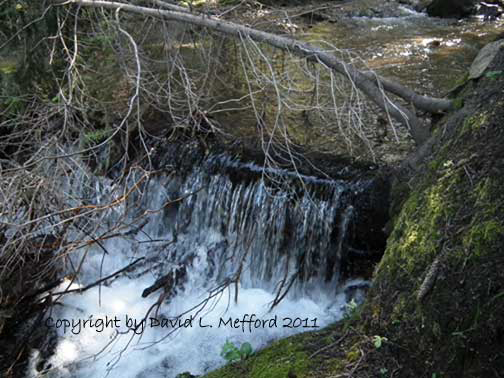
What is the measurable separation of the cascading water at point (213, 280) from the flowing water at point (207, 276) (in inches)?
0.4

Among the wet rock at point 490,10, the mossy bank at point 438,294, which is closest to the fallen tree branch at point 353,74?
the mossy bank at point 438,294

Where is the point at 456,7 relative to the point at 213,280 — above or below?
above

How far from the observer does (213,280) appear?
543 cm

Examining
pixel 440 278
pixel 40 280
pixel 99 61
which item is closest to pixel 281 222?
pixel 40 280

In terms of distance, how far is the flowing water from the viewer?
180 inches

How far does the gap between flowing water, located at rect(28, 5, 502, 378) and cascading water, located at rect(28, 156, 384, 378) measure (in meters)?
0.01

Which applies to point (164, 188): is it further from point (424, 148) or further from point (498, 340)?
point (498, 340)

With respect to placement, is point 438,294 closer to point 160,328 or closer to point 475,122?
point 475,122

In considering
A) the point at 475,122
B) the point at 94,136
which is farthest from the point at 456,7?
the point at 475,122

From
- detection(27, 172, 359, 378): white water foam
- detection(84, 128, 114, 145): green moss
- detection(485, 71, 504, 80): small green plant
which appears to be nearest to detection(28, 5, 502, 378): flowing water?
detection(27, 172, 359, 378): white water foam

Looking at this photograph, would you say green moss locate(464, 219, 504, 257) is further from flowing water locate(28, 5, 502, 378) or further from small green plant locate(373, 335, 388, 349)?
flowing water locate(28, 5, 502, 378)

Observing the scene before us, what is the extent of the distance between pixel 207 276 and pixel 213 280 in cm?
9

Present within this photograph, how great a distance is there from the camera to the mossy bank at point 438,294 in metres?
2.15

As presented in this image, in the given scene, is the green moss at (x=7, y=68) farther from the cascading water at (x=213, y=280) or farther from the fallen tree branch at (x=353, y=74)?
the fallen tree branch at (x=353, y=74)
